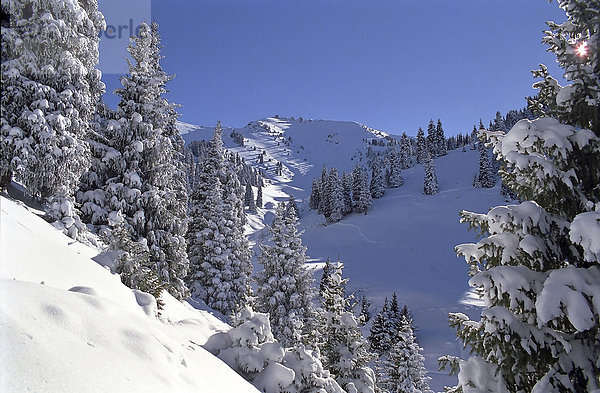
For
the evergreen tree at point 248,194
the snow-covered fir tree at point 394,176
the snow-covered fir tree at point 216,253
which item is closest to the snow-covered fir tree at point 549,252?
the snow-covered fir tree at point 216,253

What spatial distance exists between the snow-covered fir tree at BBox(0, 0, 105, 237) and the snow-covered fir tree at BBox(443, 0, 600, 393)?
35.7 feet

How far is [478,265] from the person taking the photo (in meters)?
5.88

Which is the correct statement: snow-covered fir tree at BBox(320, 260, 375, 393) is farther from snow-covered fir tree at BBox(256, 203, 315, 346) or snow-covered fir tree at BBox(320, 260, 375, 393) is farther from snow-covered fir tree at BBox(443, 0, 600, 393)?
snow-covered fir tree at BBox(443, 0, 600, 393)

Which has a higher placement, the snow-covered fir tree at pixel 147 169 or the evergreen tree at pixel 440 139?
the evergreen tree at pixel 440 139

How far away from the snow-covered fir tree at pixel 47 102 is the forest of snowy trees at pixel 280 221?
0.15 ft

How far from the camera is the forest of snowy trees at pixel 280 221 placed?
4.78 m

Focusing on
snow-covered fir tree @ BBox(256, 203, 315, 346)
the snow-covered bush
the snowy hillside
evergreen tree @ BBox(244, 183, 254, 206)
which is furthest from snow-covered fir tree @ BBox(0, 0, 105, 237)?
evergreen tree @ BBox(244, 183, 254, 206)

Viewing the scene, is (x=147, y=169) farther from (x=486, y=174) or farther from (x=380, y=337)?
(x=486, y=174)

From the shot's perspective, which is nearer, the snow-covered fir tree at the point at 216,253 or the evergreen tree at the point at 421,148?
the snow-covered fir tree at the point at 216,253

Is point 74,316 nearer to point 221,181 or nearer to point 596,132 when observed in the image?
point 596,132

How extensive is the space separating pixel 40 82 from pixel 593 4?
14687 millimetres

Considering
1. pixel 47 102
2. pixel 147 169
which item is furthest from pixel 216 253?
pixel 47 102

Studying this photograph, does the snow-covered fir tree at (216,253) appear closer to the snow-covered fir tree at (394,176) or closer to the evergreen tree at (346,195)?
the evergreen tree at (346,195)

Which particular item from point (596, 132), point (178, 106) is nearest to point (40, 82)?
point (178, 106)
